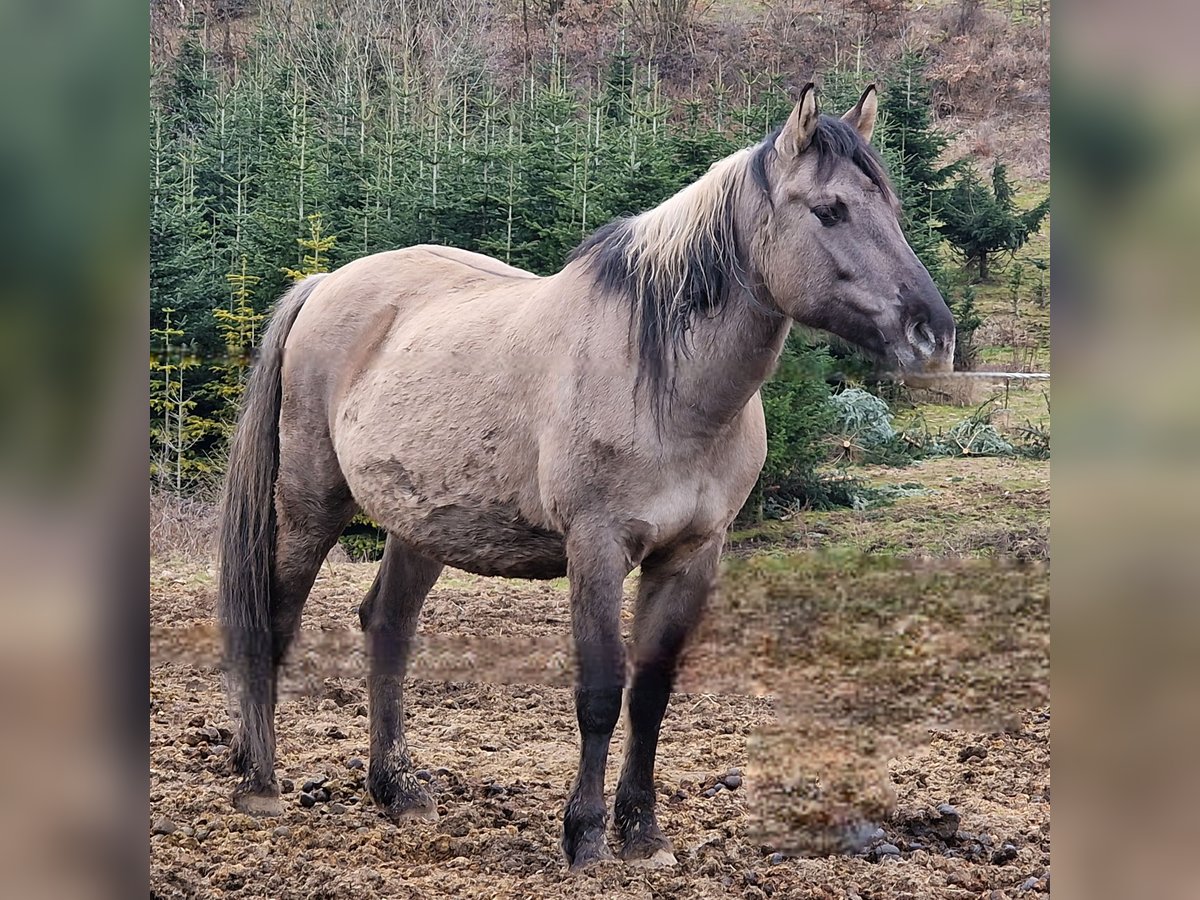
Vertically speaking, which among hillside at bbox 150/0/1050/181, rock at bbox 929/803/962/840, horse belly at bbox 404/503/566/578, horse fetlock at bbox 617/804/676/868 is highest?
hillside at bbox 150/0/1050/181

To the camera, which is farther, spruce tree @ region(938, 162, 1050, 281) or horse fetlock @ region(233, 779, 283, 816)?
spruce tree @ region(938, 162, 1050, 281)

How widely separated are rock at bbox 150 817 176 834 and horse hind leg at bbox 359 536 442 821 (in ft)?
1.93

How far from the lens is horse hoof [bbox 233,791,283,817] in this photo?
341cm

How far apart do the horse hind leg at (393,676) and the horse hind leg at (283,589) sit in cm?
24

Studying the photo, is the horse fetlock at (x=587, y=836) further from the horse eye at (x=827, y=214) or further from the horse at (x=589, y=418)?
the horse eye at (x=827, y=214)

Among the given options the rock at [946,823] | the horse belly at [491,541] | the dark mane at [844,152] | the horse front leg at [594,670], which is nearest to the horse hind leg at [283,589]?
the horse belly at [491,541]

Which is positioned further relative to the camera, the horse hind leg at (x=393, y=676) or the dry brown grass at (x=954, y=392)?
the dry brown grass at (x=954, y=392)

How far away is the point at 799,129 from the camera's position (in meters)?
2.53

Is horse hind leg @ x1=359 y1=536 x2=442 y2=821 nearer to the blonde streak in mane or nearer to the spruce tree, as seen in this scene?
the blonde streak in mane
